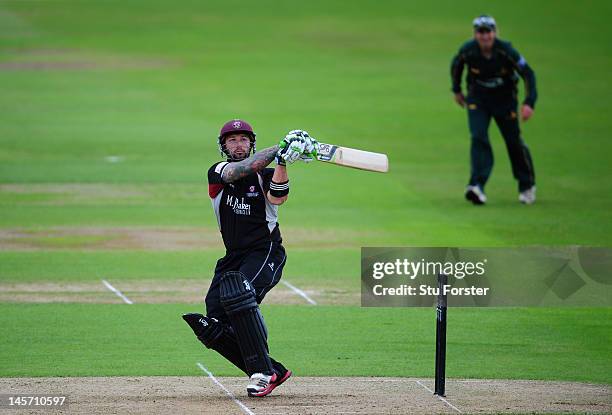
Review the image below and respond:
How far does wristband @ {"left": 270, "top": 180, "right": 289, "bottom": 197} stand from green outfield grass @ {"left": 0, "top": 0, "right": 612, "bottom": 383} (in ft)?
6.35

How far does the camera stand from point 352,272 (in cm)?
1493

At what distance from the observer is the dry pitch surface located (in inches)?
339

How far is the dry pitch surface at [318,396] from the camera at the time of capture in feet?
28.2

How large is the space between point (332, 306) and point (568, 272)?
2.54 meters

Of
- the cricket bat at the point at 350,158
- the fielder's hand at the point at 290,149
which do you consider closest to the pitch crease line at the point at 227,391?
the fielder's hand at the point at 290,149

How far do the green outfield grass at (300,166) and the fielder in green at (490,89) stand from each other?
3.22 ft

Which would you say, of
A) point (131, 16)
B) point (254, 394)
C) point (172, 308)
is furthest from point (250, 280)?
point (131, 16)

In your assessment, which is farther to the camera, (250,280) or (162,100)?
(162,100)

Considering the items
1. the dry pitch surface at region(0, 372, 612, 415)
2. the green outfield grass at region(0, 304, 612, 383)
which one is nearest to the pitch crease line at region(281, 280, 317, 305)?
the green outfield grass at region(0, 304, 612, 383)

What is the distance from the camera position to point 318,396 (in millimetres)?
9133

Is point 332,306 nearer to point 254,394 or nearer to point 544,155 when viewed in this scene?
point 254,394

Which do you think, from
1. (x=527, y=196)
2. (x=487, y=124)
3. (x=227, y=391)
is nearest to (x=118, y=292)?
(x=227, y=391)

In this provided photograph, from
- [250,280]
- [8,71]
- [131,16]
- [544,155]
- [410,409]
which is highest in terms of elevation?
[131,16]

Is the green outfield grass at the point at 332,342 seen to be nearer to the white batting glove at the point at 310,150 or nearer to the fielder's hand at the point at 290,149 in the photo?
the white batting glove at the point at 310,150
